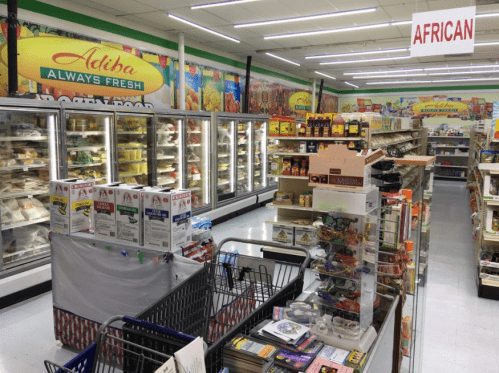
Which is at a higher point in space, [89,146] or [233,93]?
[233,93]

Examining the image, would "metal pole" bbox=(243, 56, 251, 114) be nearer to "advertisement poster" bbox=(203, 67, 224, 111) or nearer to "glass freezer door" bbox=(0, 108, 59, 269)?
"advertisement poster" bbox=(203, 67, 224, 111)

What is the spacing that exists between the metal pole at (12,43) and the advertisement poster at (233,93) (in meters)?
5.50

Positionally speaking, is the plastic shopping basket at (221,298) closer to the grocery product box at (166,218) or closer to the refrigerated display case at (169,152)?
the grocery product box at (166,218)

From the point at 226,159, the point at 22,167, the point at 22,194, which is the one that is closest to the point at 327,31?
the point at 226,159

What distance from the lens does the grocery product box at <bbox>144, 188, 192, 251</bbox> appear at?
298 centimetres

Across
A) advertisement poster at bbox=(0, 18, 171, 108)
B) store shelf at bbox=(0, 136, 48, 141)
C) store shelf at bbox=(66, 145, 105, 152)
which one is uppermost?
advertisement poster at bbox=(0, 18, 171, 108)

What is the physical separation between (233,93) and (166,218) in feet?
24.4

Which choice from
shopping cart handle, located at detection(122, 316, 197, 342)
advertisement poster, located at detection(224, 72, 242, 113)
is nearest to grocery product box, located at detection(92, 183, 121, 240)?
shopping cart handle, located at detection(122, 316, 197, 342)

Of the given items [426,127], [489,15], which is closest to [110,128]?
[489,15]

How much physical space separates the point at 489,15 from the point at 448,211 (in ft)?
17.3

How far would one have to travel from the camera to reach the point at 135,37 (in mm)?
6953

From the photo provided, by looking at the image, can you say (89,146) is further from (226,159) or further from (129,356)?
(129,356)

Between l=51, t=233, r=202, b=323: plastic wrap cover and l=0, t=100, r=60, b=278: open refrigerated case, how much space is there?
1366 mm

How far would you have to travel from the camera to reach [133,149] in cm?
653
